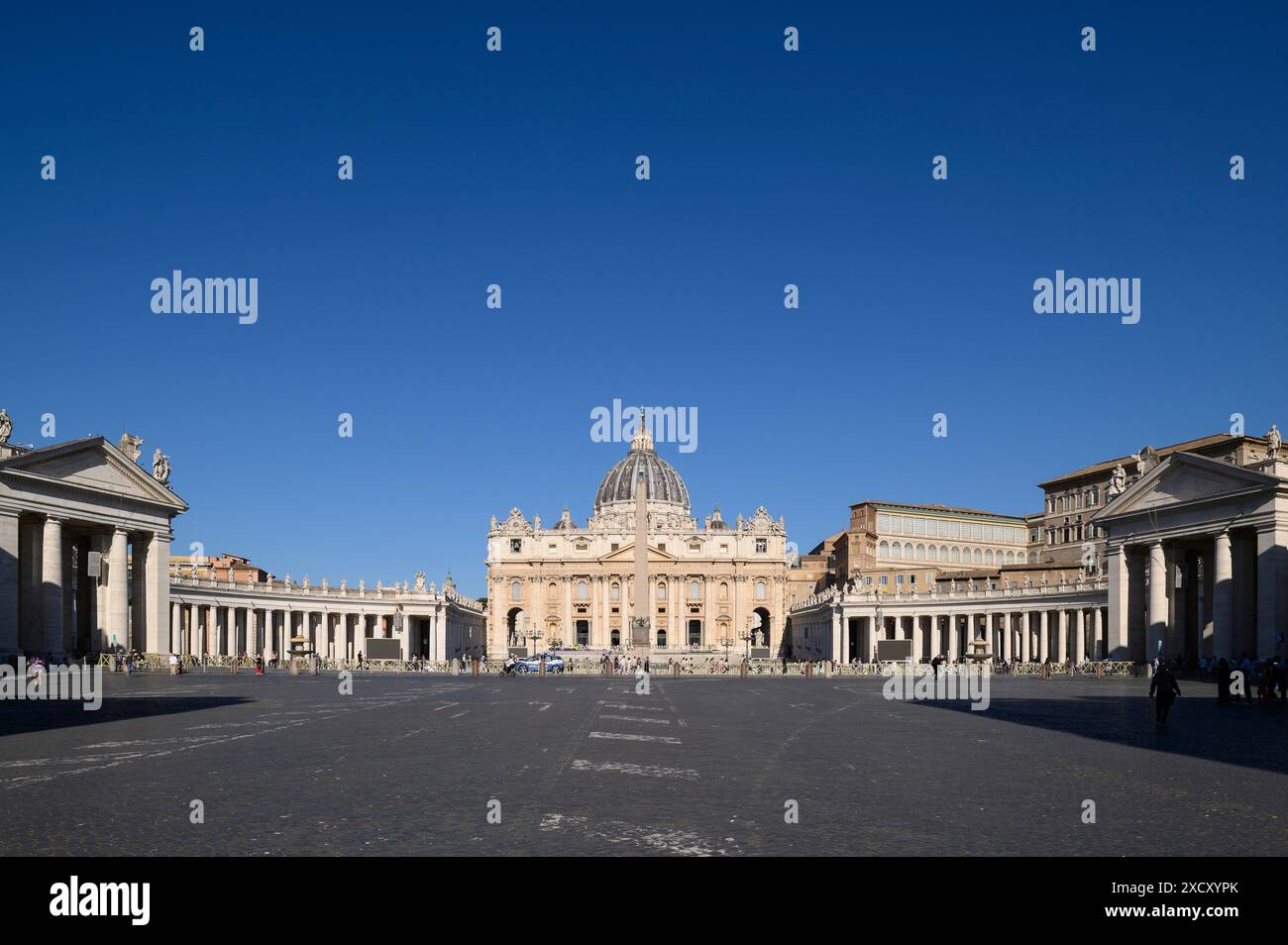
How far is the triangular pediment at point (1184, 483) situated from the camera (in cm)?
5388

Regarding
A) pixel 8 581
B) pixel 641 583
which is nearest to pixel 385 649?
pixel 641 583

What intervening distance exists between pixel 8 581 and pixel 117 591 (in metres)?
8.64

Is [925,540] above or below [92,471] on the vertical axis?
below

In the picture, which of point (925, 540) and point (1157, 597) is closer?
point (1157, 597)

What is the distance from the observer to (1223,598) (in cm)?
5547

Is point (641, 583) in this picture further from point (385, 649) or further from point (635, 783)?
point (635, 783)

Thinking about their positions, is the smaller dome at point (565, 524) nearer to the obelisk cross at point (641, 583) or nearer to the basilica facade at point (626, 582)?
the basilica facade at point (626, 582)

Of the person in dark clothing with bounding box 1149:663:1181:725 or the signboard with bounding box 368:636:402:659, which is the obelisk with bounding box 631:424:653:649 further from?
the person in dark clothing with bounding box 1149:663:1181:725

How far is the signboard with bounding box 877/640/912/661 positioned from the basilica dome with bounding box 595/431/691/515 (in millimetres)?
98559

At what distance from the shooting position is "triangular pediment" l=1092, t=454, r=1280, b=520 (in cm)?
5388

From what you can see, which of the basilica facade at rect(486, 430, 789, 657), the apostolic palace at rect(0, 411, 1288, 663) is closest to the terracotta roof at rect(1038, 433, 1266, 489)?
the apostolic palace at rect(0, 411, 1288, 663)

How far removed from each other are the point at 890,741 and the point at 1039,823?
32.7 ft

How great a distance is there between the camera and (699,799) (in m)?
13.4
